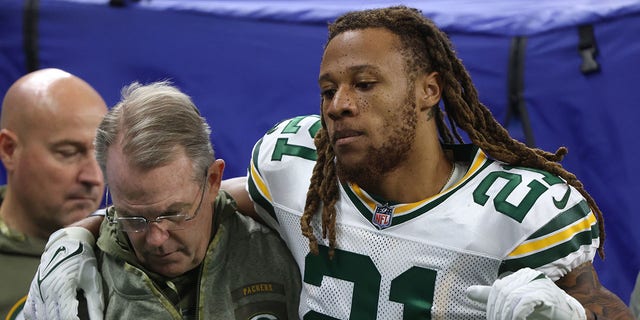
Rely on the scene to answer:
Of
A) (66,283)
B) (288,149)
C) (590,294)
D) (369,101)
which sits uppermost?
(369,101)

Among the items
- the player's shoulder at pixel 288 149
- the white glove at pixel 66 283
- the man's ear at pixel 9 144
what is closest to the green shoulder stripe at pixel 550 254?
the player's shoulder at pixel 288 149

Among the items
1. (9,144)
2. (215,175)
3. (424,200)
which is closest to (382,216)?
(424,200)

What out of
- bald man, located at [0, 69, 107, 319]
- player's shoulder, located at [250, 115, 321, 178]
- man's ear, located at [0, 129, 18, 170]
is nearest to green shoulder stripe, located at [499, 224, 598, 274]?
player's shoulder, located at [250, 115, 321, 178]

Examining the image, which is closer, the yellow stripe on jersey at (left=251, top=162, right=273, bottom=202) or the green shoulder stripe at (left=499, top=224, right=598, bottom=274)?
the green shoulder stripe at (left=499, top=224, right=598, bottom=274)

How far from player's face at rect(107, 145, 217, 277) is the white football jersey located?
199mm

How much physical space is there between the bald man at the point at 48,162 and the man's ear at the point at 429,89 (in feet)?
3.15

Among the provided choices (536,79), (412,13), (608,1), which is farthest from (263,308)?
(608,1)

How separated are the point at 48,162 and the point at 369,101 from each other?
3.42ft

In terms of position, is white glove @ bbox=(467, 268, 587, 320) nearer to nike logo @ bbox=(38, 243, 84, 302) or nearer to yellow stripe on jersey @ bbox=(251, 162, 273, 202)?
yellow stripe on jersey @ bbox=(251, 162, 273, 202)

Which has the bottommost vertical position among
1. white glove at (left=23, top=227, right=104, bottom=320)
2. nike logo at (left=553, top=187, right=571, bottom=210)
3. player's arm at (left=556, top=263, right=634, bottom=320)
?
white glove at (left=23, top=227, right=104, bottom=320)

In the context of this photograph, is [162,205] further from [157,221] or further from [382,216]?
[382,216]

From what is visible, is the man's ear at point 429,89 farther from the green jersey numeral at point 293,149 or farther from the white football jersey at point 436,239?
the green jersey numeral at point 293,149

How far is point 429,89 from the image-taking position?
1.93m

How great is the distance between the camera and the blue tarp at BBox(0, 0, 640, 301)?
9.91 ft
